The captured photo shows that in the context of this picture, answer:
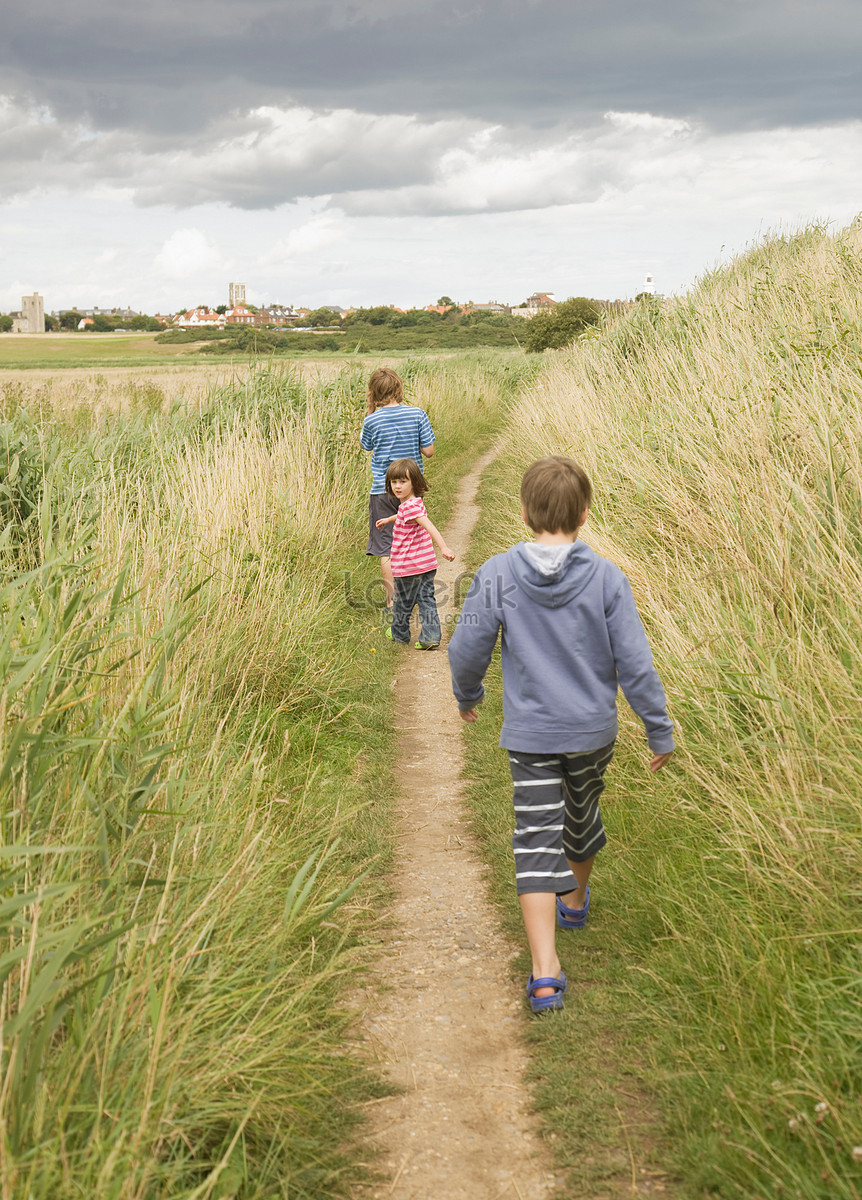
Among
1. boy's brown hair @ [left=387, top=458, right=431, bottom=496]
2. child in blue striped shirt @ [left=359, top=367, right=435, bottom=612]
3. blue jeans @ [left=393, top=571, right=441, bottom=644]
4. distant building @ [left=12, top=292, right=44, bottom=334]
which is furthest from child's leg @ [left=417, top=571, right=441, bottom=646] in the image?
distant building @ [left=12, top=292, right=44, bottom=334]

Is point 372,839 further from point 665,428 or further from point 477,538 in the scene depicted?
point 477,538

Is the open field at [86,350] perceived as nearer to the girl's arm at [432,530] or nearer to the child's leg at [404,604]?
the child's leg at [404,604]

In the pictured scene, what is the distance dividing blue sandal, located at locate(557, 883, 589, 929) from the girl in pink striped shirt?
131 inches

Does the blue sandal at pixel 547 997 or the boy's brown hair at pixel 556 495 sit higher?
the boy's brown hair at pixel 556 495

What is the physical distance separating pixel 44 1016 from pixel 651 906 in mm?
2000

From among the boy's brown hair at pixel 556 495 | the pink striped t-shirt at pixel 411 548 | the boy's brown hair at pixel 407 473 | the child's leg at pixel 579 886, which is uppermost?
the boy's brown hair at pixel 556 495

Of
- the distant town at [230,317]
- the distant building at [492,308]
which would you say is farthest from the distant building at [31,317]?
the distant building at [492,308]

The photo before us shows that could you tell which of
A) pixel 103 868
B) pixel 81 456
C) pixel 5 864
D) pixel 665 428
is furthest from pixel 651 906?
pixel 81 456

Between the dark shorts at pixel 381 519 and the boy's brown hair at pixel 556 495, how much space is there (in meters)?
4.45

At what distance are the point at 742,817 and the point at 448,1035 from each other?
45.8 inches

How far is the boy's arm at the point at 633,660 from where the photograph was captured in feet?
9.59

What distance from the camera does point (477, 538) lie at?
32.2 ft

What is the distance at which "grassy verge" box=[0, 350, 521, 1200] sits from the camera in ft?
6.17

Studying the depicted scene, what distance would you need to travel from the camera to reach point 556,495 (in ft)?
9.55
